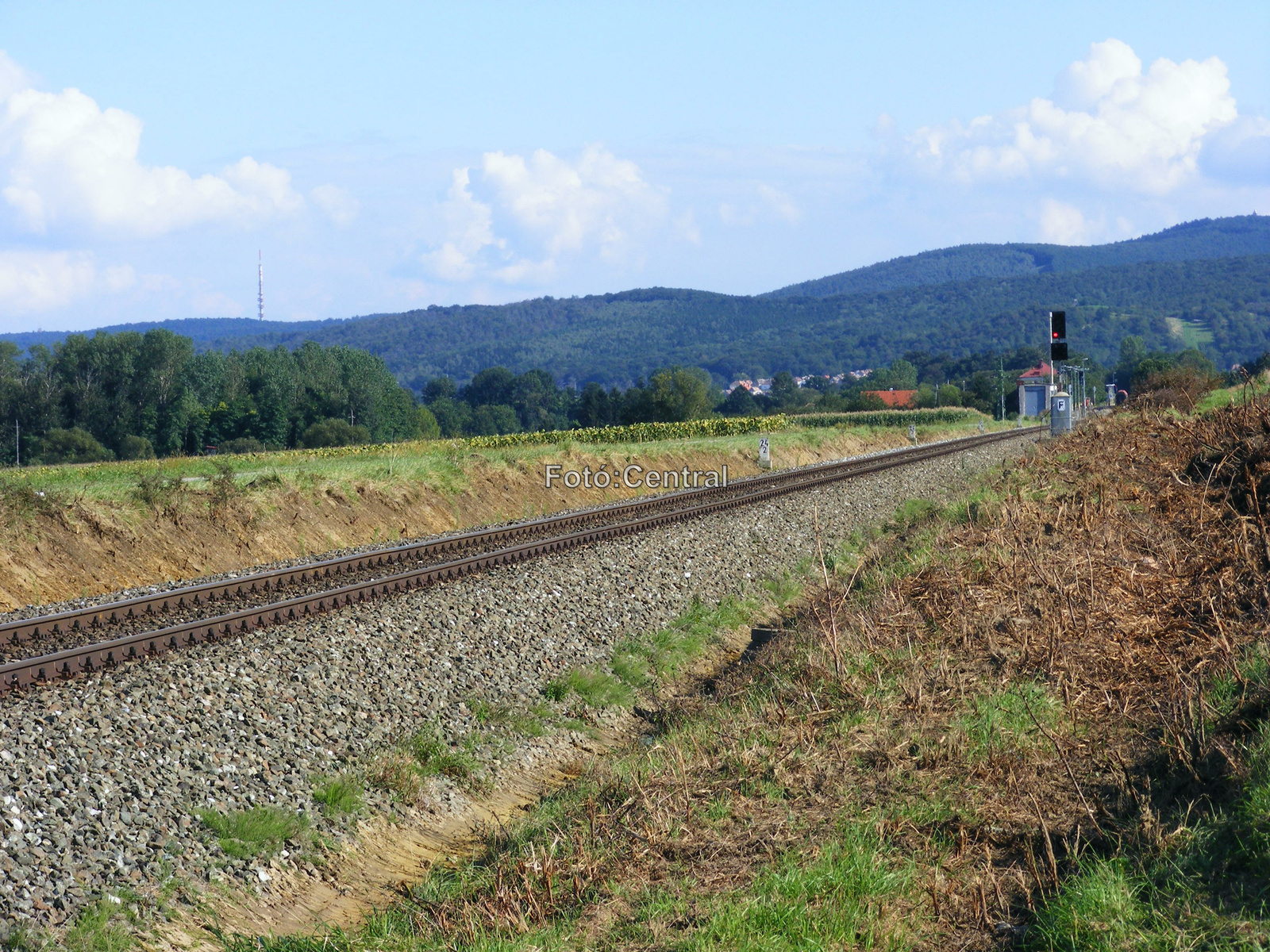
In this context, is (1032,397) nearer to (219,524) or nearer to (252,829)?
(219,524)

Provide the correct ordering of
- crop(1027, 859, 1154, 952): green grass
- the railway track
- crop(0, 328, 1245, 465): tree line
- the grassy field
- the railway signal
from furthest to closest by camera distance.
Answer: crop(0, 328, 1245, 465): tree line < the railway signal < the grassy field < the railway track < crop(1027, 859, 1154, 952): green grass

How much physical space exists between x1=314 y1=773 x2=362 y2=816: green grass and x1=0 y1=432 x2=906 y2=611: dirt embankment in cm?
885

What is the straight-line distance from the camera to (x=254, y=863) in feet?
20.5

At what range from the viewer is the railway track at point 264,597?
906cm

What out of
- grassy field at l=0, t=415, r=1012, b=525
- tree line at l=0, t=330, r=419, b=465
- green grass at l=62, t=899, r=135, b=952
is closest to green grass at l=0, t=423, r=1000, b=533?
grassy field at l=0, t=415, r=1012, b=525

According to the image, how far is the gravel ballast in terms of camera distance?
5902 mm

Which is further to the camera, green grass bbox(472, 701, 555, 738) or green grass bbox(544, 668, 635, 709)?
green grass bbox(544, 668, 635, 709)

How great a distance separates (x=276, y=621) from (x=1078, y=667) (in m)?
7.53

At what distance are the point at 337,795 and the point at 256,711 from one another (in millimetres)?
1276

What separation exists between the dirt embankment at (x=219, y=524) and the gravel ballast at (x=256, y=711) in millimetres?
6265

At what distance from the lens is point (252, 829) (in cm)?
645

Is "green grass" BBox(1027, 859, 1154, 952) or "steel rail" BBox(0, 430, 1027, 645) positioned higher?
"steel rail" BBox(0, 430, 1027, 645)

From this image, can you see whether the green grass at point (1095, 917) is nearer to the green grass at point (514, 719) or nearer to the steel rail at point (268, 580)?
the green grass at point (514, 719)

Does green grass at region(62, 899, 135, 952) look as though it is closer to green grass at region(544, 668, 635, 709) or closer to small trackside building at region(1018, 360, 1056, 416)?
green grass at region(544, 668, 635, 709)
